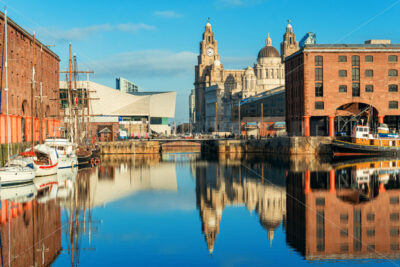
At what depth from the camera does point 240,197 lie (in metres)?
38.0

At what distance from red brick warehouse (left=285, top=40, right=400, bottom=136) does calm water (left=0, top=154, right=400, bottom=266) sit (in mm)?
40666

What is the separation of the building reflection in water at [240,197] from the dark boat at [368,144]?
88.5 feet

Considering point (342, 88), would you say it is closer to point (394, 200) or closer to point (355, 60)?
point (355, 60)

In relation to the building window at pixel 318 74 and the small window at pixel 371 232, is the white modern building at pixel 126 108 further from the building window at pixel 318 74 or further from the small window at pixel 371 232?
the small window at pixel 371 232

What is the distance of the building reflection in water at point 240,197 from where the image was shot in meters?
27.6

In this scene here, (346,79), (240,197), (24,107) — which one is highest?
(346,79)

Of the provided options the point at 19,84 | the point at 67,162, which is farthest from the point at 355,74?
the point at 19,84

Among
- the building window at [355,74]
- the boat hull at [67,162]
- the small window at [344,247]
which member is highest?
the building window at [355,74]

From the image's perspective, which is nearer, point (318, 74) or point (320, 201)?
point (320, 201)

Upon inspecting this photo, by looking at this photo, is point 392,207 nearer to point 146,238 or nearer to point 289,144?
point 146,238

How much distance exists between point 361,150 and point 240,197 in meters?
49.2

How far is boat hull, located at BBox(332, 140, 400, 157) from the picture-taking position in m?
81.3

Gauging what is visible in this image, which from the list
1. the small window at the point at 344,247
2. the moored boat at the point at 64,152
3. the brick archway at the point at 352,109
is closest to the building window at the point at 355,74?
the brick archway at the point at 352,109

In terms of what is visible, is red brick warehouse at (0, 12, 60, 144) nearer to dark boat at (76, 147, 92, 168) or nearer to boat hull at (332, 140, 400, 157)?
dark boat at (76, 147, 92, 168)
